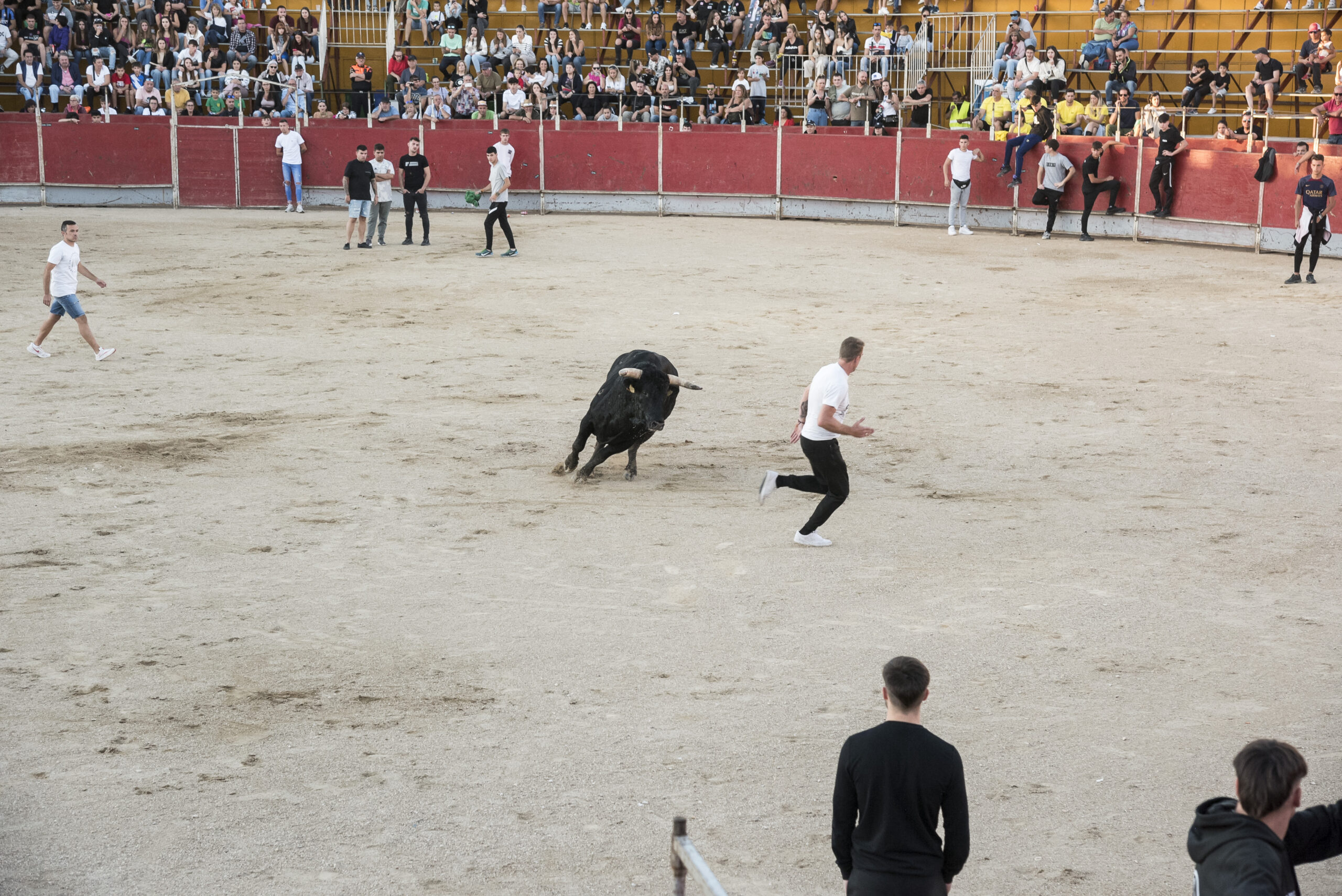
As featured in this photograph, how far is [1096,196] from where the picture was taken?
75.7 feet

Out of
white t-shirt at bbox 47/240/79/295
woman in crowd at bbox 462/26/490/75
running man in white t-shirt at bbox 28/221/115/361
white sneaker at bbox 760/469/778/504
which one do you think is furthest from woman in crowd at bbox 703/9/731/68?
white sneaker at bbox 760/469/778/504

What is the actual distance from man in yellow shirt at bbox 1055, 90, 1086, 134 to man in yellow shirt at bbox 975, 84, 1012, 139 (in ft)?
Answer: 3.39

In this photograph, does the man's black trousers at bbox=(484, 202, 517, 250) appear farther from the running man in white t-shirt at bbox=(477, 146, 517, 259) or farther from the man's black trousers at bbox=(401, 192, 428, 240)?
the man's black trousers at bbox=(401, 192, 428, 240)

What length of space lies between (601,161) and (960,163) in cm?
737

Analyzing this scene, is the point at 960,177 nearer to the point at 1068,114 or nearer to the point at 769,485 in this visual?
the point at 1068,114

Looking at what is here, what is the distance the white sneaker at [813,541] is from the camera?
330 inches

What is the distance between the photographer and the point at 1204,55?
2703 centimetres

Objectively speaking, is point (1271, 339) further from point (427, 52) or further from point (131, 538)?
point (427, 52)

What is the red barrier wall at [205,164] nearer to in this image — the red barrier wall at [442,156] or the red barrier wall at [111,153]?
the red barrier wall at [442,156]

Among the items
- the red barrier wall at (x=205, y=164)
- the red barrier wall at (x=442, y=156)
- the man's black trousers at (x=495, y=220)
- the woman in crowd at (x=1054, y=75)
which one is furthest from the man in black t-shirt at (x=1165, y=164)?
the red barrier wall at (x=205, y=164)

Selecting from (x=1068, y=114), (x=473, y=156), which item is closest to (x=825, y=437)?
(x=1068, y=114)

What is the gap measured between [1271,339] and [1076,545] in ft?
24.8

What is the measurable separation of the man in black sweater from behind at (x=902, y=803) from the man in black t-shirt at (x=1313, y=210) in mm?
15632

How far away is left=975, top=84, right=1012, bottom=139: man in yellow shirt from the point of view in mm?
25078
